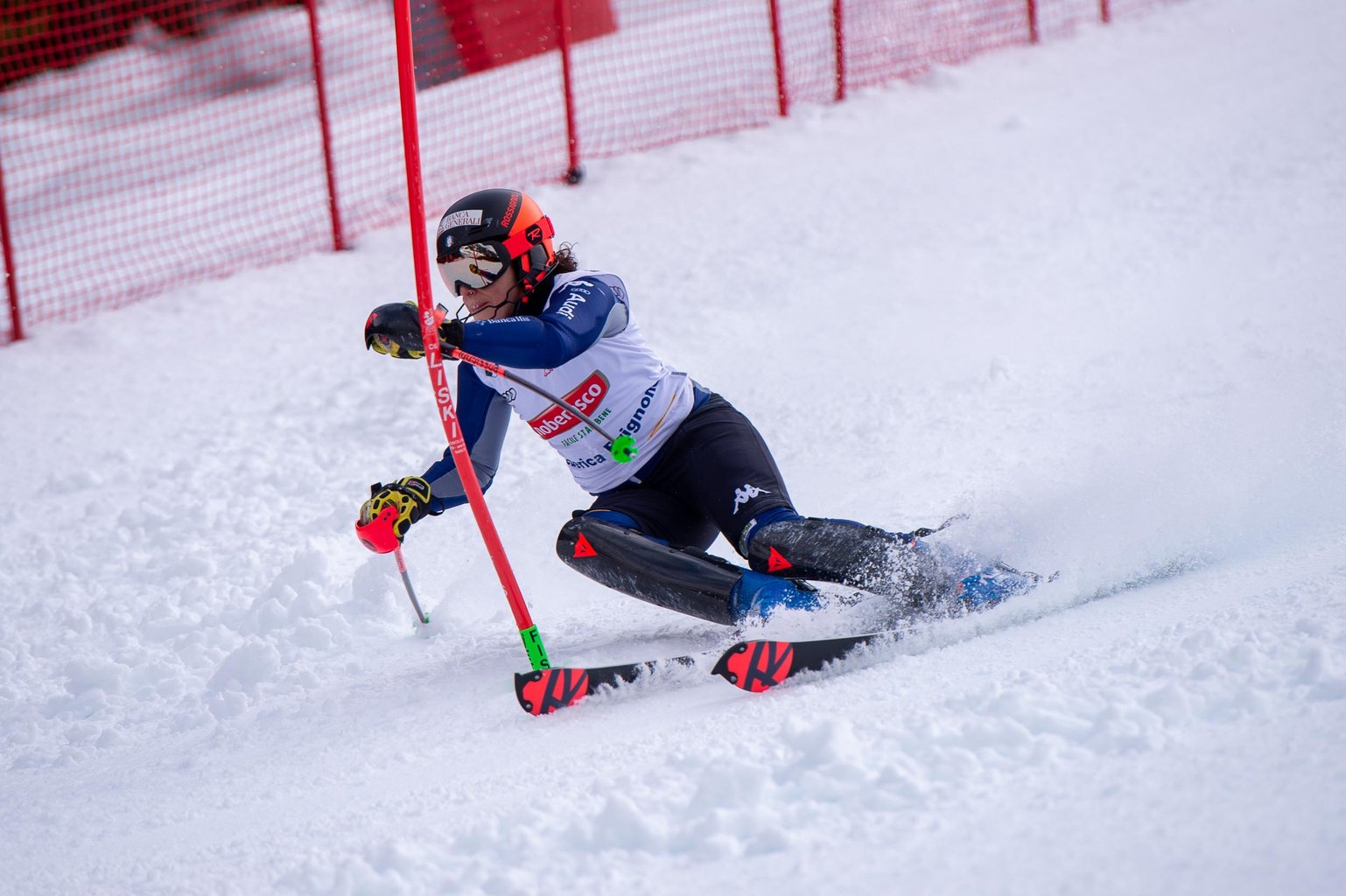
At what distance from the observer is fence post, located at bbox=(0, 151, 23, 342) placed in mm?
6926

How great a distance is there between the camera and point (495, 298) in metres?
3.59

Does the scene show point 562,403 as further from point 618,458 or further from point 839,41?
point 839,41

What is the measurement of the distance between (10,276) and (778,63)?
534 centimetres

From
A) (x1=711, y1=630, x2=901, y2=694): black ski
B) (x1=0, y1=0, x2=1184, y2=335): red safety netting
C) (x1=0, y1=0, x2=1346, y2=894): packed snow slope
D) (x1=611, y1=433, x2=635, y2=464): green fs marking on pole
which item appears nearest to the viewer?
(x1=0, y1=0, x2=1346, y2=894): packed snow slope

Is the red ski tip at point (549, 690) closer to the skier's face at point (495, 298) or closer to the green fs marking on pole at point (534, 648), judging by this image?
the green fs marking on pole at point (534, 648)

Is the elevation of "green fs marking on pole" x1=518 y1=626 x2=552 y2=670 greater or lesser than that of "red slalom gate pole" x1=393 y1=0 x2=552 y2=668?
lesser

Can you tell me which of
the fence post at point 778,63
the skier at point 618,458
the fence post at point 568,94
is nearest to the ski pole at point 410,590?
the skier at point 618,458

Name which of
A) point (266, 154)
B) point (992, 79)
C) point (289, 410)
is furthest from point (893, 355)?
point (266, 154)

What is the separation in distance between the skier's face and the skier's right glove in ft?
1.92

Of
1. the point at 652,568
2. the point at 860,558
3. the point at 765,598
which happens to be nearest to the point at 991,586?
the point at 860,558

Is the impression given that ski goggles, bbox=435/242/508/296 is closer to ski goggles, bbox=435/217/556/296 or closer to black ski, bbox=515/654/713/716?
ski goggles, bbox=435/217/556/296

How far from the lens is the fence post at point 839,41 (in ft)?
29.3

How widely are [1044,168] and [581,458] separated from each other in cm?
523

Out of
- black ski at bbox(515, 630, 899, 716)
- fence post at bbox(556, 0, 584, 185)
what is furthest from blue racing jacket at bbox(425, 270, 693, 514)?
fence post at bbox(556, 0, 584, 185)
